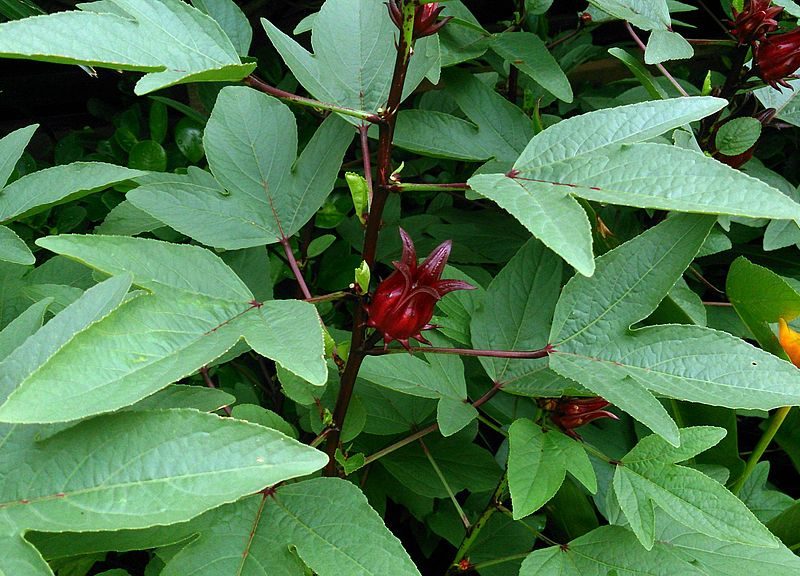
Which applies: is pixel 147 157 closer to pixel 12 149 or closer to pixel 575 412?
pixel 12 149

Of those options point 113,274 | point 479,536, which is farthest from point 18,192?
point 479,536

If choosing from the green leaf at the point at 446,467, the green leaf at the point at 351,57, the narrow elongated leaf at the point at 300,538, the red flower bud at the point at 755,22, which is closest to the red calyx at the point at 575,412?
the green leaf at the point at 446,467

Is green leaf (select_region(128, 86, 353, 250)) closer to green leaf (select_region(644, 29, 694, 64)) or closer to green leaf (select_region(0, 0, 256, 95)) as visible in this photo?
green leaf (select_region(0, 0, 256, 95))

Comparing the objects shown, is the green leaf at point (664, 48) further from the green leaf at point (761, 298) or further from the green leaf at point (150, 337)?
the green leaf at point (150, 337)

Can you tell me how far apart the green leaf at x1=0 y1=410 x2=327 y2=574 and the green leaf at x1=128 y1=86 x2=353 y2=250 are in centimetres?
23

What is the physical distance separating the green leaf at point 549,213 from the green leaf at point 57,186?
0.33 m

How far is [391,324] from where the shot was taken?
536mm

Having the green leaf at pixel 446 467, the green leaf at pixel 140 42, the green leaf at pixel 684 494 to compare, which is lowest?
the green leaf at pixel 446 467

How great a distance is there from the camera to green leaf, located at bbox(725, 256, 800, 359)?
0.68 m

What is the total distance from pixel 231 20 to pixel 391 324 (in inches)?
18.6

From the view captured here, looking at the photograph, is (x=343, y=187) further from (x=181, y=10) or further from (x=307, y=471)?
(x=307, y=471)

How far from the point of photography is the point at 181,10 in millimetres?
522

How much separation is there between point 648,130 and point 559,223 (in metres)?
0.12

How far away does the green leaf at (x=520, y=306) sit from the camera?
0.69 m
